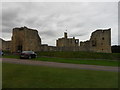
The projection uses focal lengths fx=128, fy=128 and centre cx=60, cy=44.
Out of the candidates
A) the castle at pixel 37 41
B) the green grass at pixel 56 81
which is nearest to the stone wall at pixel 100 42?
the castle at pixel 37 41

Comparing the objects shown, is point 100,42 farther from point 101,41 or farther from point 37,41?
point 37,41

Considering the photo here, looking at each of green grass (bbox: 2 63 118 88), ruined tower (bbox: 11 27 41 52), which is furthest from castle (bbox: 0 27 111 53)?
green grass (bbox: 2 63 118 88)

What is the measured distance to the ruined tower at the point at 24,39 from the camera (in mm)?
38062

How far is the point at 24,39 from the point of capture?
37969mm

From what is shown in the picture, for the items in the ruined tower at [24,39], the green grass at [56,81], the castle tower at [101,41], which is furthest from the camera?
the castle tower at [101,41]

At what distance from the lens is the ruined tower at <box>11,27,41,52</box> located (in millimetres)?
38062

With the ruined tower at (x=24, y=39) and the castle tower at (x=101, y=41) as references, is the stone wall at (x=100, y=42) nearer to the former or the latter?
the castle tower at (x=101, y=41)

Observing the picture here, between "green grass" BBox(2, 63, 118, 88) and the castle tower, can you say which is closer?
"green grass" BBox(2, 63, 118, 88)

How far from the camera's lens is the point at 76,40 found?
4697 centimetres

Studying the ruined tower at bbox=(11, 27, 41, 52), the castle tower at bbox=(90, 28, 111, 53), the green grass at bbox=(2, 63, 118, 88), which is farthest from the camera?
the castle tower at bbox=(90, 28, 111, 53)

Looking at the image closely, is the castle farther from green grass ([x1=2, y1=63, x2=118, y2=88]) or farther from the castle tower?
green grass ([x1=2, y1=63, x2=118, y2=88])

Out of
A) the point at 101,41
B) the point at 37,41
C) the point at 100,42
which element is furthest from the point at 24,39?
the point at 101,41

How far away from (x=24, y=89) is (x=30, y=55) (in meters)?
16.4

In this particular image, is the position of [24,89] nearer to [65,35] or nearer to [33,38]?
[33,38]
